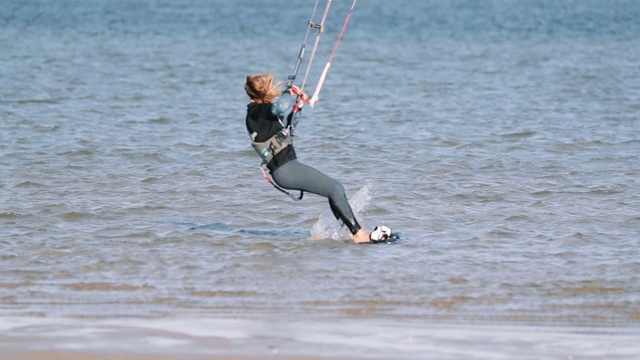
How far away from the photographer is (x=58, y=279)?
420 inches

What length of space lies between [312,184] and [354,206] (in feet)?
7.77

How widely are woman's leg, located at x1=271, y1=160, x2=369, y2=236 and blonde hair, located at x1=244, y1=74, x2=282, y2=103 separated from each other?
2.29 ft

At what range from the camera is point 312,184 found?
11.8m

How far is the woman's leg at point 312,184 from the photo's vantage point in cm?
1170

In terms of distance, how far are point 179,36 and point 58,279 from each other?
126 feet

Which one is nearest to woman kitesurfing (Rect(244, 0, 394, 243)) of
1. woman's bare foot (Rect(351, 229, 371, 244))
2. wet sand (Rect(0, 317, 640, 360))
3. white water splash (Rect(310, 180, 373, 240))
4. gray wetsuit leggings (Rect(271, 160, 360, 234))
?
gray wetsuit leggings (Rect(271, 160, 360, 234))

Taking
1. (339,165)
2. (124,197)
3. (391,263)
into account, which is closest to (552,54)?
(339,165)

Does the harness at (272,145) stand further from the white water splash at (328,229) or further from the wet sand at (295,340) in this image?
the wet sand at (295,340)

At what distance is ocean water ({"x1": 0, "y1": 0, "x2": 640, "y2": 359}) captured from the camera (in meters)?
9.26

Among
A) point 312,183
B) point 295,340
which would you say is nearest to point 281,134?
point 312,183

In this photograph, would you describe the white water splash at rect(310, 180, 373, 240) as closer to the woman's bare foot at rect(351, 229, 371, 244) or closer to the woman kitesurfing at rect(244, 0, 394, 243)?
the woman's bare foot at rect(351, 229, 371, 244)

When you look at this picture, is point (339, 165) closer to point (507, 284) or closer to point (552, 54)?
point (507, 284)

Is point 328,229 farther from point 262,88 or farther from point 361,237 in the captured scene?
point 262,88

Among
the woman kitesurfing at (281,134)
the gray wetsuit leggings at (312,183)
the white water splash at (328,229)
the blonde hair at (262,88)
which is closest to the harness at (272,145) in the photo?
the woman kitesurfing at (281,134)
